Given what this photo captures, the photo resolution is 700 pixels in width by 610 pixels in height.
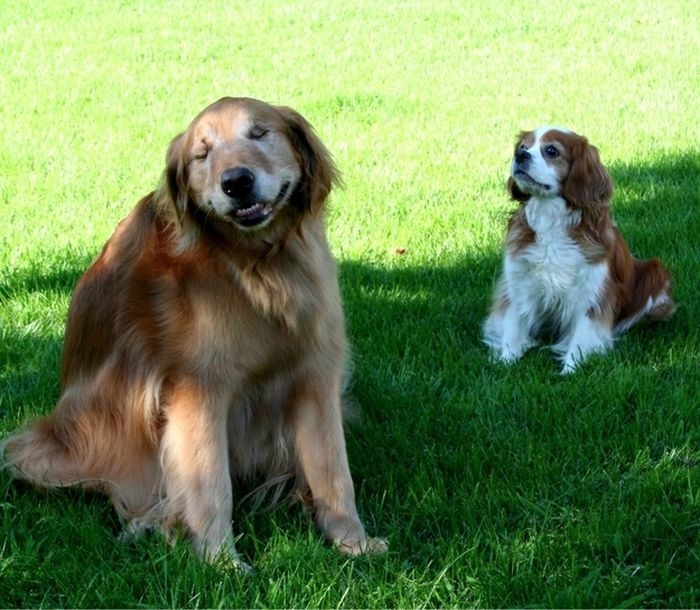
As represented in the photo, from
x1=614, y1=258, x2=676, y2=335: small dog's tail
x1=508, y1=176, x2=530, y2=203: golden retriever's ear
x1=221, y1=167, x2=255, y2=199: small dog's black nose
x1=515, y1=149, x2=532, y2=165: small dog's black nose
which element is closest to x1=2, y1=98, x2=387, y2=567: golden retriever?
x1=221, y1=167, x2=255, y2=199: small dog's black nose

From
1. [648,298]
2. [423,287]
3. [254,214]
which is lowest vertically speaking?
[423,287]

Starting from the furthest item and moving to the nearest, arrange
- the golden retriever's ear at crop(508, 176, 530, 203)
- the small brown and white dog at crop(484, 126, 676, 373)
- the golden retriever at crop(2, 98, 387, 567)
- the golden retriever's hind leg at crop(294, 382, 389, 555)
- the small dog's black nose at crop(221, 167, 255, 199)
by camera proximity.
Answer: the golden retriever's ear at crop(508, 176, 530, 203) → the small brown and white dog at crop(484, 126, 676, 373) → the golden retriever's hind leg at crop(294, 382, 389, 555) → the golden retriever at crop(2, 98, 387, 567) → the small dog's black nose at crop(221, 167, 255, 199)

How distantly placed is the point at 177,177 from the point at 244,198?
31 centimetres

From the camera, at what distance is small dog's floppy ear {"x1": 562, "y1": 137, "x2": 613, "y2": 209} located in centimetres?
527

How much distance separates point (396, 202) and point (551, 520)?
13.2 feet

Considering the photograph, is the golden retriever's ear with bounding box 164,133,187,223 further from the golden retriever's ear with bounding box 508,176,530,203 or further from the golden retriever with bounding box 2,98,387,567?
the golden retriever's ear with bounding box 508,176,530,203

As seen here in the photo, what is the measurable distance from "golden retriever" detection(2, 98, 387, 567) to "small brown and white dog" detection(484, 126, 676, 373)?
1735 mm

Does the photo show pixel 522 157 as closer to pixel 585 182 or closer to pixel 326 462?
pixel 585 182

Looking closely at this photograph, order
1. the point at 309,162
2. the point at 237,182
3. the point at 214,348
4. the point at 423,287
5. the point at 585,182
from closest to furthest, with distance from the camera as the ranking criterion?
the point at 237,182 → the point at 214,348 → the point at 309,162 → the point at 585,182 → the point at 423,287

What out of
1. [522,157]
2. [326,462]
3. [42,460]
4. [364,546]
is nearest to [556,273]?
[522,157]

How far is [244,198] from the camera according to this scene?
3.28 m

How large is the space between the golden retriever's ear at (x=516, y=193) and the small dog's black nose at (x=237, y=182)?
2.42 metres

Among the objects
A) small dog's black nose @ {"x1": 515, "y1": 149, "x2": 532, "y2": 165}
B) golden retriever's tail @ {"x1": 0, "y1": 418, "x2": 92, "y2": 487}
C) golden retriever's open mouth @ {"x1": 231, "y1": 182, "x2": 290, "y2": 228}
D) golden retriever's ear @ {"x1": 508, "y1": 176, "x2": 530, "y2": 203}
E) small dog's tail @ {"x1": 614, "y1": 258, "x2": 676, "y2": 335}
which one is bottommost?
golden retriever's tail @ {"x1": 0, "y1": 418, "x2": 92, "y2": 487}

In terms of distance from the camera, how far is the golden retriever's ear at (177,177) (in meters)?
3.44
